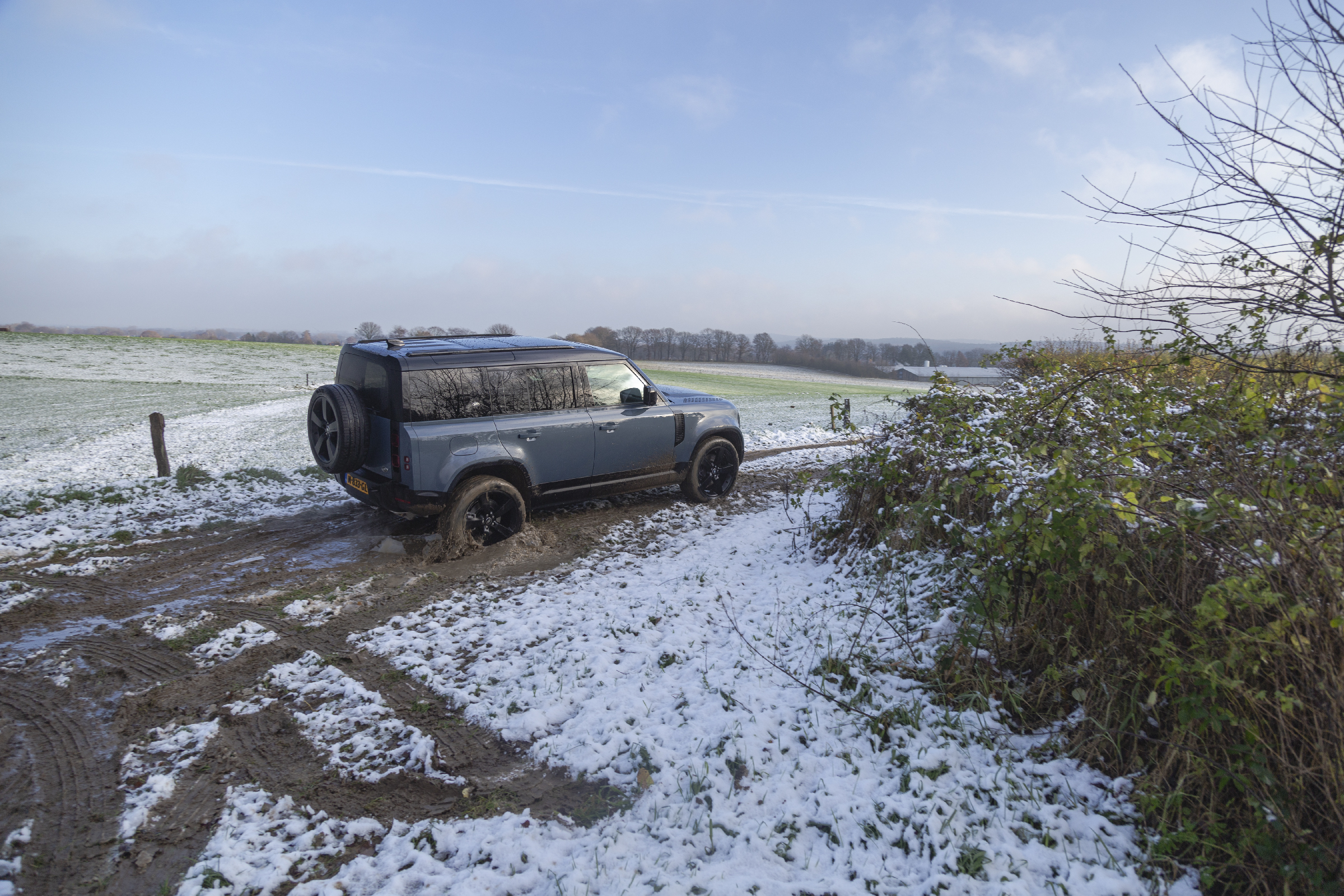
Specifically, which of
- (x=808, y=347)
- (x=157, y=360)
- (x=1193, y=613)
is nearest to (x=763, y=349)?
(x=808, y=347)

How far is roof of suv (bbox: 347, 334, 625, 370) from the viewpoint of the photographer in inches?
251

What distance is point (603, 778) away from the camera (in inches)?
137

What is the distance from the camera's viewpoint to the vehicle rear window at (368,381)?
20.7 feet

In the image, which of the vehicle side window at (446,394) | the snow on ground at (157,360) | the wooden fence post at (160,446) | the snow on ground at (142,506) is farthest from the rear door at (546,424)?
the snow on ground at (157,360)

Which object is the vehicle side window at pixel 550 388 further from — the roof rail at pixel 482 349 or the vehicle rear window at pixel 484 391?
the roof rail at pixel 482 349

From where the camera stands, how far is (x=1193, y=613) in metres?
3.15

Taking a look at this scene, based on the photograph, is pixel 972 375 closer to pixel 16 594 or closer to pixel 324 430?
pixel 324 430

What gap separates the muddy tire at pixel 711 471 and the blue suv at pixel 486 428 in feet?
1.53

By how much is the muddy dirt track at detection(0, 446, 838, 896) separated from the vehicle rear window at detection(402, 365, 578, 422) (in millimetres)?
1454

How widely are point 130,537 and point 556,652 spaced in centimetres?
525

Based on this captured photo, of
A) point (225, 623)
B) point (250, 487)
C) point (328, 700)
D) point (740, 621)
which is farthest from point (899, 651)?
point (250, 487)

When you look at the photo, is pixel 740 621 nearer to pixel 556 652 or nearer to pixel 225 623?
pixel 556 652

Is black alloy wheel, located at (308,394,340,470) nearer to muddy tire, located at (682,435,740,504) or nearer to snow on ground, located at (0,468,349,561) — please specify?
snow on ground, located at (0,468,349,561)

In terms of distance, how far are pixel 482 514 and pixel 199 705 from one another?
3139mm
